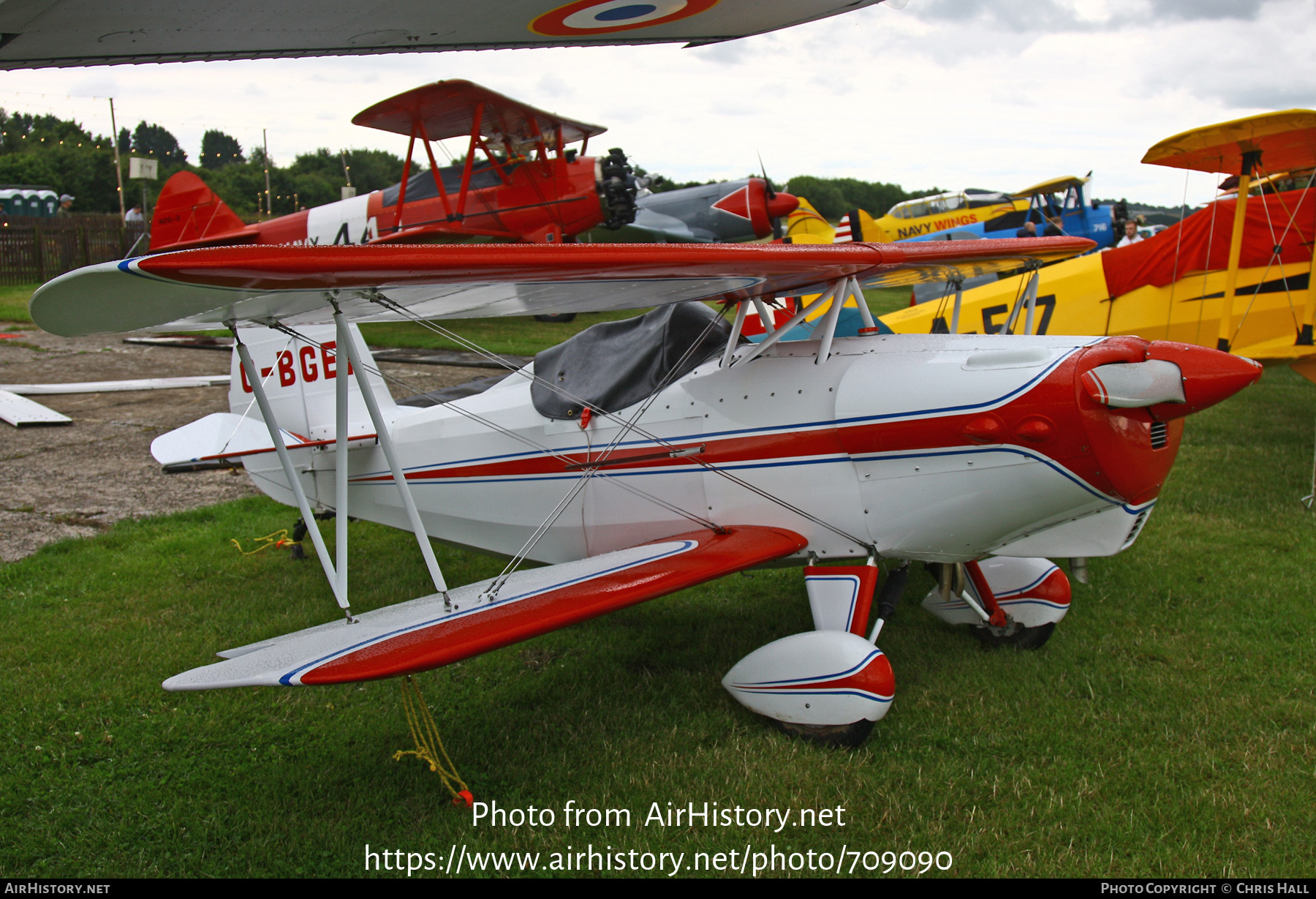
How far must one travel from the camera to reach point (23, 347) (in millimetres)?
13953

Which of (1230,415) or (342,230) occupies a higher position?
(342,230)

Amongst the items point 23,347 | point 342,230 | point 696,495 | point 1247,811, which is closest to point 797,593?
point 696,495

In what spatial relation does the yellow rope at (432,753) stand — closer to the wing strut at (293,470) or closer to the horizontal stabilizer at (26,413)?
the wing strut at (293,470)

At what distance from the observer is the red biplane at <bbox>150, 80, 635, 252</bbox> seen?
13.1 m

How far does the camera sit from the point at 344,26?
4.42 meters

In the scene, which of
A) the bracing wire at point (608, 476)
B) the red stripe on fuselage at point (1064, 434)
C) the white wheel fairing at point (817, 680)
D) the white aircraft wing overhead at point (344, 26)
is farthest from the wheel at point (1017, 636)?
the white aircraft wing overhead at point (344, 26)

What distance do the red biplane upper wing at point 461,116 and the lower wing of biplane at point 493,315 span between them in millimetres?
9795

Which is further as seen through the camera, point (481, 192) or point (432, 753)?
point (481, 192)

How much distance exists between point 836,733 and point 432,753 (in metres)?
1.52

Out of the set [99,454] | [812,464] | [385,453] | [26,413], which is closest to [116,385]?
[26,413]

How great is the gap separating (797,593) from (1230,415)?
7420 millimetres

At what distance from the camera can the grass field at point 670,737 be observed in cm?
279

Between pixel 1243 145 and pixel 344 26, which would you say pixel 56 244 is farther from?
pixel 1243 145

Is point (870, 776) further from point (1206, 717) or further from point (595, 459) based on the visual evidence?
point (595, 459)
